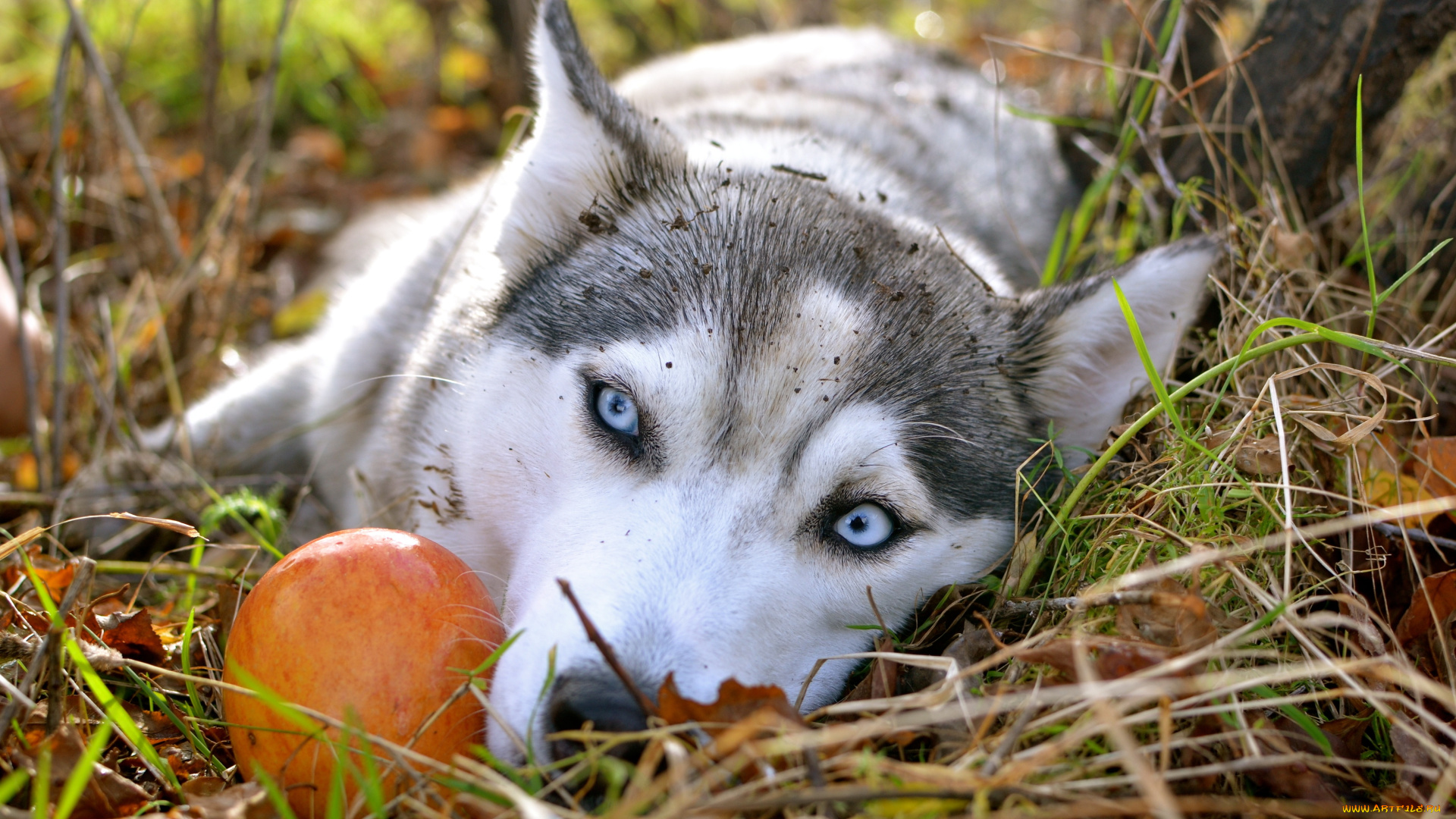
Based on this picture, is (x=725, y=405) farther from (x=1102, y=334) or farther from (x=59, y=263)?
(x=59, y=263)

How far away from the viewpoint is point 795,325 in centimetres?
207

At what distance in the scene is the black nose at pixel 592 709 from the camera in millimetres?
1582

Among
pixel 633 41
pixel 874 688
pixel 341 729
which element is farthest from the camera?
pixel 633 41

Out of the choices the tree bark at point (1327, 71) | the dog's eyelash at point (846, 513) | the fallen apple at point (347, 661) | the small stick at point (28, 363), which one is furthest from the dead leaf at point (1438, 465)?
the small stick at point (28, 363)

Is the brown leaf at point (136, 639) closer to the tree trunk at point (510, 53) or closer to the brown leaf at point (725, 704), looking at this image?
the brown leaf at point (725, 704)

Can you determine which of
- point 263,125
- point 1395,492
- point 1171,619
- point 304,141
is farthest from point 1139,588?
point 304,141

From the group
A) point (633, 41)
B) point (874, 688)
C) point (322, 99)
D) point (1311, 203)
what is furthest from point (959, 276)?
point (633, 41)

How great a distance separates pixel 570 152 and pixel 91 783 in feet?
5.34

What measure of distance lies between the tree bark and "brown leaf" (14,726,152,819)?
3.27 metres

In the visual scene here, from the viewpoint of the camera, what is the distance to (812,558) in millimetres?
2029

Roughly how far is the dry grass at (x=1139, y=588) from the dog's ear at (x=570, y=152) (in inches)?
39.0

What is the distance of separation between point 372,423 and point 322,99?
361 centimetres

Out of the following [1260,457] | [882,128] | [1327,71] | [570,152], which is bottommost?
[1260,457]

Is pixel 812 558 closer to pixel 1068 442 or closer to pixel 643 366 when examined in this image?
pixel 643 366
